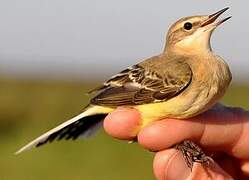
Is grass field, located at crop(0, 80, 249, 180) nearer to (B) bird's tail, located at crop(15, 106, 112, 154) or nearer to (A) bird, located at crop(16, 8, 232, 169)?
(B) bird's tail, located at crop(15, 106, 112, 154)

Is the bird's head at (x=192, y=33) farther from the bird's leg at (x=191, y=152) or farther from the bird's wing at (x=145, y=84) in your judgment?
the bird's leg at (x=191, y=152)

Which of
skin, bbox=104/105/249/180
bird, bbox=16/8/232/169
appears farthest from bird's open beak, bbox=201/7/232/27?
skin, bbox=104/105/249/180

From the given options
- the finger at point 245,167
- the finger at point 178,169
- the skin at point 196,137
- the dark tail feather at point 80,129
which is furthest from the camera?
the dark tail feather at point 80,129

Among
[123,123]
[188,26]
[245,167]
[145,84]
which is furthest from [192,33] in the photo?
[123,123]

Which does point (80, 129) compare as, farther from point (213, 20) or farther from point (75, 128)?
point (213, 20)

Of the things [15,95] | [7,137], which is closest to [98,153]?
[7,137]

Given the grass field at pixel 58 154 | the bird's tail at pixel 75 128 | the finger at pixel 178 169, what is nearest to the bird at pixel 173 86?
the bird's tail at pixel 75 128

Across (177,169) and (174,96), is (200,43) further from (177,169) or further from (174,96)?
(177,169)
